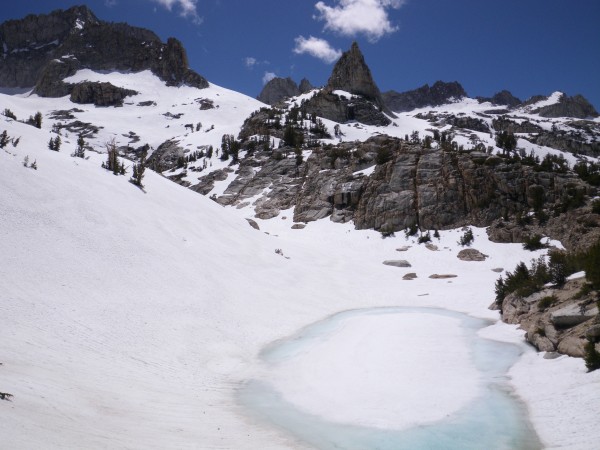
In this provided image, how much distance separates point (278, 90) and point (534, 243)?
134 meters

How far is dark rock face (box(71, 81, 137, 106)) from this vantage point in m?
104

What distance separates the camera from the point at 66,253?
10.6 metres

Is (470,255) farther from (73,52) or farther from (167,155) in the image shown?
(73,52)

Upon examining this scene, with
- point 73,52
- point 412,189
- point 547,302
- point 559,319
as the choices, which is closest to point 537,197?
point 412,189

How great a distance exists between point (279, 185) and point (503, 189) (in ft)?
78.1

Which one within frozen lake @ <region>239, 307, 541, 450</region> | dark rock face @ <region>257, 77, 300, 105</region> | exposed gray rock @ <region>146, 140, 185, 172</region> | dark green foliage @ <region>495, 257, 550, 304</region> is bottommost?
frozen lake @ <region>239, 307, 541, 450</region>

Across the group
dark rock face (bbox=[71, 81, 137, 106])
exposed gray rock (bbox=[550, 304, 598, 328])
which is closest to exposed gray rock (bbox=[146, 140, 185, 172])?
dark rock face (bbox=[71, 81, 137, 106])

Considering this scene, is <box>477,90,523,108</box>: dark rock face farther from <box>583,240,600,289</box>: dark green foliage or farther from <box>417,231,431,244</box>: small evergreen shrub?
<box>583,240,600,289</box>: dark green foliage

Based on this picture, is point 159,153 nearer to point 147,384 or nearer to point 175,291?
point 175,291

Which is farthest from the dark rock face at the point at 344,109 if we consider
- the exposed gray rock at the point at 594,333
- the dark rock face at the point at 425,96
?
the dark rock face at the point at 425,96

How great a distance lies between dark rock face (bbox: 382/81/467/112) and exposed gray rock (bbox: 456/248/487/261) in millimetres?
177629

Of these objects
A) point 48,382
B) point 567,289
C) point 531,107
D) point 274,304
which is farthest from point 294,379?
point 531,107

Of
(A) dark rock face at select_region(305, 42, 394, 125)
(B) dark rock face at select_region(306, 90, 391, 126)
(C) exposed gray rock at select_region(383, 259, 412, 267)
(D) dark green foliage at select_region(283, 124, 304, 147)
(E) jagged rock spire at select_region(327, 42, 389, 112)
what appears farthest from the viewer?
(E) jagged rock spire at select_region(327, 42, 389, 112)

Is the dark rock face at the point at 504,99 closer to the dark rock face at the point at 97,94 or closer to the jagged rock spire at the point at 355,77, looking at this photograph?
the jagged rock spire at the point at 355,77
